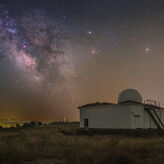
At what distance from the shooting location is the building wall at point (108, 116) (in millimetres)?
22656

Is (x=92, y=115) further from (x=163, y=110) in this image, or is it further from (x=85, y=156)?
(x=85, y=156)

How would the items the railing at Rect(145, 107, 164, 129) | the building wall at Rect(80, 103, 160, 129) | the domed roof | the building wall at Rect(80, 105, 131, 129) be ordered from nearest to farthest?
the building wall at Rect(80, 103, 160, 129) → the building wall at Rect(80, 105, 131, 129) → the railing at Rect(145, 107, 164, 129) → the domed roof

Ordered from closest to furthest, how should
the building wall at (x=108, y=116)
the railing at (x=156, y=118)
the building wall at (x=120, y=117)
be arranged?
the building wall at (x=120, y=117), the building wall at (x=108, y=116), the railing at (x=156, y=118)

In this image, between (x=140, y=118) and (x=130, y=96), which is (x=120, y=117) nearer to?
(x=140, y=118)

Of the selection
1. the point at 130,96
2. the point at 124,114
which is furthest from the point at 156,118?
the point at 124,114

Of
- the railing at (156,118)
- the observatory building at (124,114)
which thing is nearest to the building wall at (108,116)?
the observatory building at (124,114)

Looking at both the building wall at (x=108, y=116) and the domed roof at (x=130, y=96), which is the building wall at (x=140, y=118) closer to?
the building wall at (x=108, y=116)

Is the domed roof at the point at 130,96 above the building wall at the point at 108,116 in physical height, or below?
above

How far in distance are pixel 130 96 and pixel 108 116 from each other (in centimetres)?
627

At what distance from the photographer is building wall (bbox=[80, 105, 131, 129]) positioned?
2266cm

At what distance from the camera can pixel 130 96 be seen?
1129 inches

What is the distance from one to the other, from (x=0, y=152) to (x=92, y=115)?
19.9m

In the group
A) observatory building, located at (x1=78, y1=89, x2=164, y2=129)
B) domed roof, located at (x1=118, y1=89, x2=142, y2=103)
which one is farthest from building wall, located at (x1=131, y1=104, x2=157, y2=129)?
domed roof, located at (x1=118, y1=89, x2=142, y2=103)

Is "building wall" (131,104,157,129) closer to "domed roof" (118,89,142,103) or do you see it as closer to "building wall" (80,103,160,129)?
"building wall" (80,103,160,129)
